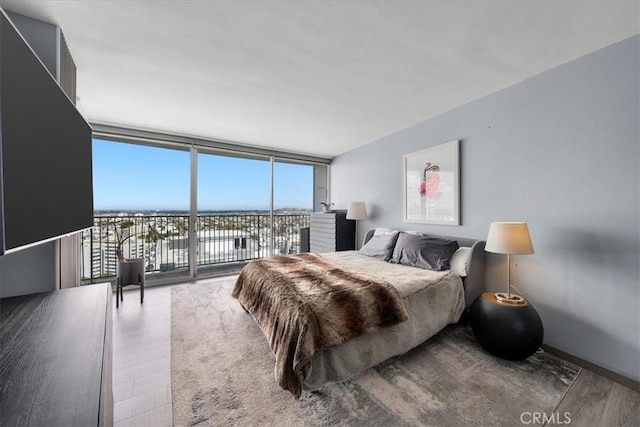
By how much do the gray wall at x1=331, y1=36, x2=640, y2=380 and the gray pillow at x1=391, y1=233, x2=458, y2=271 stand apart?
0.38 metres

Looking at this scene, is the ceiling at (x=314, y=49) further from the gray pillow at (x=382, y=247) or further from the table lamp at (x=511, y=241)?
the gray pillow at (x=382, y=247)

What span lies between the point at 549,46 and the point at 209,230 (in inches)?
207

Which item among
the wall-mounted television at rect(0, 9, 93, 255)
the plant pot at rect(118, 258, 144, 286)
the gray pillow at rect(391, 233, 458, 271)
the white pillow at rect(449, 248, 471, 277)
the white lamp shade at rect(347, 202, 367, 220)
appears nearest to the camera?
the wall-mounted television at rect(0, 9, 93, 255)

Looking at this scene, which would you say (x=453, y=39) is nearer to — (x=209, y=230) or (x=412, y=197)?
(x=412, y=197)

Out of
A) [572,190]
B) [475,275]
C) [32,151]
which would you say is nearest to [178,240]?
[32,151]

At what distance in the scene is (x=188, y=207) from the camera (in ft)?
13.6

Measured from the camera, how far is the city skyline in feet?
12.3

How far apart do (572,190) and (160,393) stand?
135 inches

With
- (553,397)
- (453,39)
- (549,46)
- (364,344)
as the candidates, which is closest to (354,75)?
(453,39)

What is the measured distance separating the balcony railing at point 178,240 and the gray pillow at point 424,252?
9.07ft
